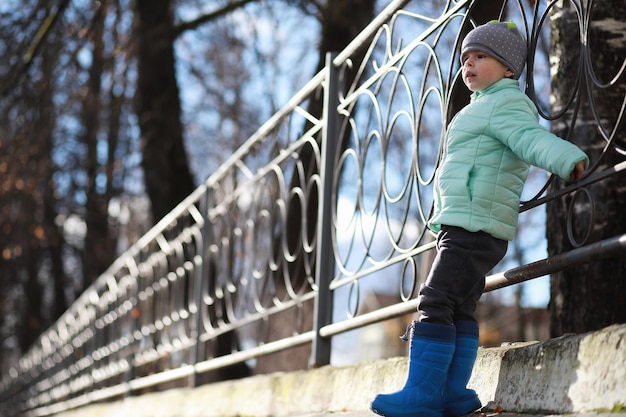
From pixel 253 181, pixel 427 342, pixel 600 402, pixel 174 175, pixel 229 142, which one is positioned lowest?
pixel 600 402

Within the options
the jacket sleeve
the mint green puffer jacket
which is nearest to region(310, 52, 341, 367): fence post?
the mint green puffer jacket

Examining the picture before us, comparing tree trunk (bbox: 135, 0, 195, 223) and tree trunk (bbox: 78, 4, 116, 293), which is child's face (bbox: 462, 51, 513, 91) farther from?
tree trunk (bbox: 78, 4, 116, 293)

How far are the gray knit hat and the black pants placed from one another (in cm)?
44

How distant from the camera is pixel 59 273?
19.8 metres

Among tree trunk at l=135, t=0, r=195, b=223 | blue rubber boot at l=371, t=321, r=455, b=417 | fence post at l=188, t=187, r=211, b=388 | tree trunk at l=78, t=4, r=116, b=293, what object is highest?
tree trunk at l=78, t=4, r=116, b=293

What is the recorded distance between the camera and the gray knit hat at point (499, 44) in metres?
2.61

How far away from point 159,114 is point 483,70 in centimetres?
815

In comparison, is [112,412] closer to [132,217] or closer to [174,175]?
[174,175]

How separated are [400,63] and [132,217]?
14320 mm

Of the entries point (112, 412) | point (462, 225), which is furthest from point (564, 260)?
point (112, 412)

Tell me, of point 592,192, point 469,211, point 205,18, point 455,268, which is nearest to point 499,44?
point 469,211

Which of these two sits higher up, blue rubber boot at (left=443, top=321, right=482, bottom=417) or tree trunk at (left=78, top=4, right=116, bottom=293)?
tree trunk at (left=78, top=4, right=116, bottom=293)

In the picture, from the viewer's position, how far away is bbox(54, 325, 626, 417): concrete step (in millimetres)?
2133

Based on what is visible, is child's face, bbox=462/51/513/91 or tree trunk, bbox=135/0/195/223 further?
tree trunk, bbox=135/0/195/223
